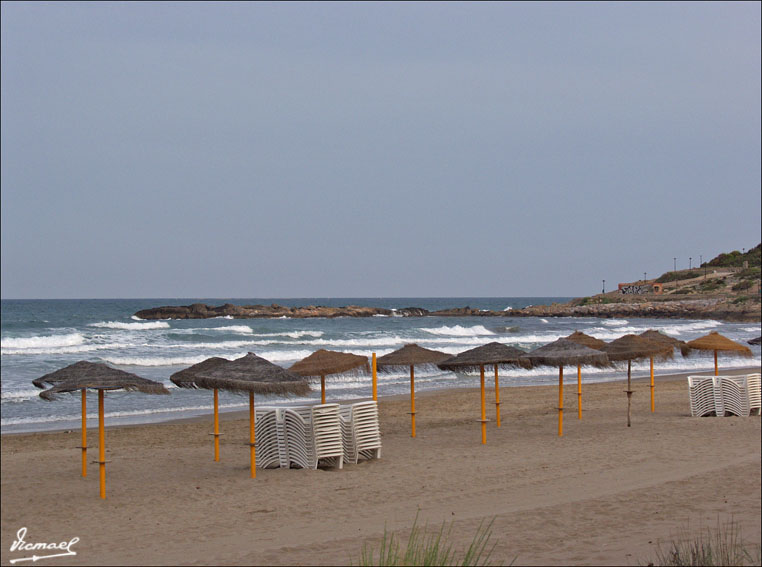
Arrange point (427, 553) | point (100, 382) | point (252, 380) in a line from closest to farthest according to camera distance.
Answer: point (427, 553)
point (100, 382)
point (252, 380)

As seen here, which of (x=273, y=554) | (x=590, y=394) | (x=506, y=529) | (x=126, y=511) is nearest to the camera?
(x=273, y=554)

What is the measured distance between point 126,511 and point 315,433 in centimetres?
285

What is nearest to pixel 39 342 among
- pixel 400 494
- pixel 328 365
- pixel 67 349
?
pixel 67 349

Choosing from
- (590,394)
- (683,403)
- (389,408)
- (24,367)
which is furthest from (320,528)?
(24,367)

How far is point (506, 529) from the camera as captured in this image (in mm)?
7094

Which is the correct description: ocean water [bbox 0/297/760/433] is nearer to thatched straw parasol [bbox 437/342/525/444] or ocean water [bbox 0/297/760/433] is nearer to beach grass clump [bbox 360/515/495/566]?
thatched straw parasol [bbox 437/342/525/444]

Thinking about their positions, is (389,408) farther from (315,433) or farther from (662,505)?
(662,505)

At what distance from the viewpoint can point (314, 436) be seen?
1057cm

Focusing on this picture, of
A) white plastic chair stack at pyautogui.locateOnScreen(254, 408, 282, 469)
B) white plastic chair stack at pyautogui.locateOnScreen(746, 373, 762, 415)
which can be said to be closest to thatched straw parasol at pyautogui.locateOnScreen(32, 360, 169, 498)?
white plastic chair stack at pyautogui.locateOnScreen(254, 408, 282, 469)

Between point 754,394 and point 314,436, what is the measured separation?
29.8ft

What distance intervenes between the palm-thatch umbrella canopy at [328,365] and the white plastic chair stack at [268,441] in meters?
1.36

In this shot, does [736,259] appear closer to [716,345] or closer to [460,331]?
[716,345]

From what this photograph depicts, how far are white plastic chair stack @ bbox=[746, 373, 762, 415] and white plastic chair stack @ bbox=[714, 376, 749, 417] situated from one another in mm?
145

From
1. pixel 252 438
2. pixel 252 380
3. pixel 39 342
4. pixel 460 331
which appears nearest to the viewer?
pixel 252 380
